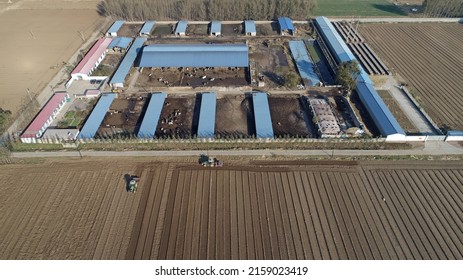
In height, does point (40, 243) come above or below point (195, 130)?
below

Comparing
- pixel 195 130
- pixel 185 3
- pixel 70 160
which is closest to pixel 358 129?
pixel 195 130

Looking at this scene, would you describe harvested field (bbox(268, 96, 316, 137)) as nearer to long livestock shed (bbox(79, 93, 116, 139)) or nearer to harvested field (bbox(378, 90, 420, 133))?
harvested field (bbox(378, 90, 420, 133))

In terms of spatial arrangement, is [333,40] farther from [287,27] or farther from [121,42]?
[121,42]

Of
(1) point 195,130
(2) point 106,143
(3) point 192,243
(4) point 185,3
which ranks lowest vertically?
(3) point 192,243

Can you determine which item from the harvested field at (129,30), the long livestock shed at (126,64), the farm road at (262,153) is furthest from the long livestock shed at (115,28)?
the farm road at (262,153)

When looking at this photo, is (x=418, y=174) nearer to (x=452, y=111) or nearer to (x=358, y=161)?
(x=358, y=161)

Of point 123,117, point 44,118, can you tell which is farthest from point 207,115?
point 44,118
